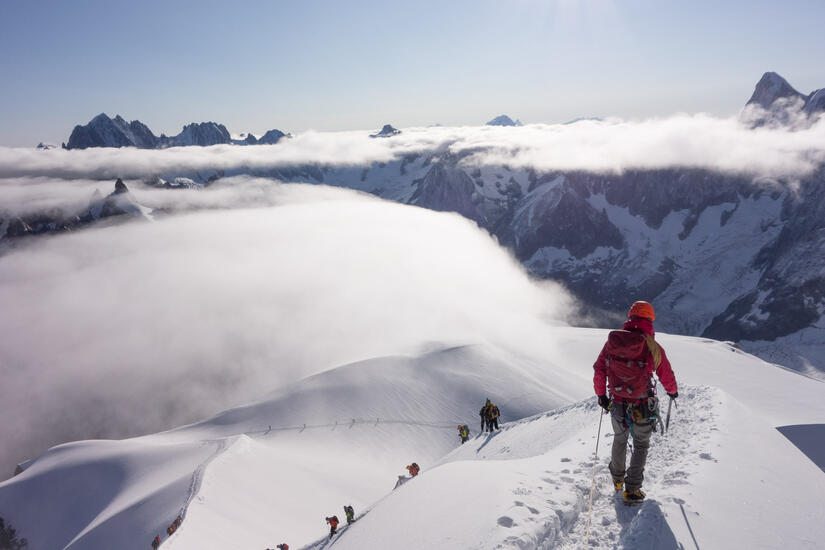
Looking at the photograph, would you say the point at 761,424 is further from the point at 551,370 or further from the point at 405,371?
the point at 551,370

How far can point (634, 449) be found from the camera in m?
8.50

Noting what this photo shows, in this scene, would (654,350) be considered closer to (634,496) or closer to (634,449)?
(634,449)

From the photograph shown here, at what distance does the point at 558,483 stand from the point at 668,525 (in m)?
2.91

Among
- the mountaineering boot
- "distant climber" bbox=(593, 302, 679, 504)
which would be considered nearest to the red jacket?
"distant climber" bbox=(593, 302, 679, 504)

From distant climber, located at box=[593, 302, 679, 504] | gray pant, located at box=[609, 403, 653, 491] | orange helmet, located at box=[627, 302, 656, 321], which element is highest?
orange helmet, located at box=[627, 302, 656, 321]

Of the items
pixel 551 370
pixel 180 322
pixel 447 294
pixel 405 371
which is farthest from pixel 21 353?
pixel 551 370

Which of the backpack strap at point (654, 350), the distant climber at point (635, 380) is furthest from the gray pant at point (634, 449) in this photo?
the backpack strap at point (654, 350)

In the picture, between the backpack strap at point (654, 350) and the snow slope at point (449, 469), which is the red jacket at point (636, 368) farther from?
the snow slope at point (449, 469)

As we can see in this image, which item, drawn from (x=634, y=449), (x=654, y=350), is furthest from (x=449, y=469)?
(x=654, y=350)

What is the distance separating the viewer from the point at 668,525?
24.6 feet

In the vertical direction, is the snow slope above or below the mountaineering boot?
below

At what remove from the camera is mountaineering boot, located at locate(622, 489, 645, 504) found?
837 cm

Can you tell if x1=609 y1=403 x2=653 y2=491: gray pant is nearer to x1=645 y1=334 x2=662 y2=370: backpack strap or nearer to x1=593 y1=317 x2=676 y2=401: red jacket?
x1=593 y1=317 x2=676 y2=401: red jacket

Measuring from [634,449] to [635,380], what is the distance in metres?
1.39
